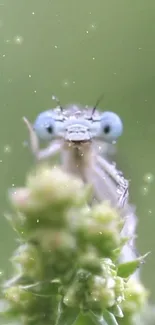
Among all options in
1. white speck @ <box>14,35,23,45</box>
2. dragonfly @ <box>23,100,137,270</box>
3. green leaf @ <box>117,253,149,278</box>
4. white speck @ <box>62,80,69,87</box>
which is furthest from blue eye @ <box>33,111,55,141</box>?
white speck @ <box>14,35,23,45</box>

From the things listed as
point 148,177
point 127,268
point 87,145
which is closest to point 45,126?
point 87,145

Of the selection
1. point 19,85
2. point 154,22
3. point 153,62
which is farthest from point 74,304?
point 154,22

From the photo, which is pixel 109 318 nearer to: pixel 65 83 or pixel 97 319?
pixel 97 319

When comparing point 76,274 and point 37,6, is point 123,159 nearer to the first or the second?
point 76,274

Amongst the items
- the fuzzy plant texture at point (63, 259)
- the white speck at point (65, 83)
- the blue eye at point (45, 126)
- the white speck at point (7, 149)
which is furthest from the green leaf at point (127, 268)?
the white speck at point (65, 83)

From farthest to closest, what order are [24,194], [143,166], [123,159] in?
[143,166], [123,159], [24,194]

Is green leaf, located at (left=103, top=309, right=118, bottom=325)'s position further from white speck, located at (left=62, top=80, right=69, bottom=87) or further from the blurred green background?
white speck, located at (left=62, top=80, right=69, bottom=87)
